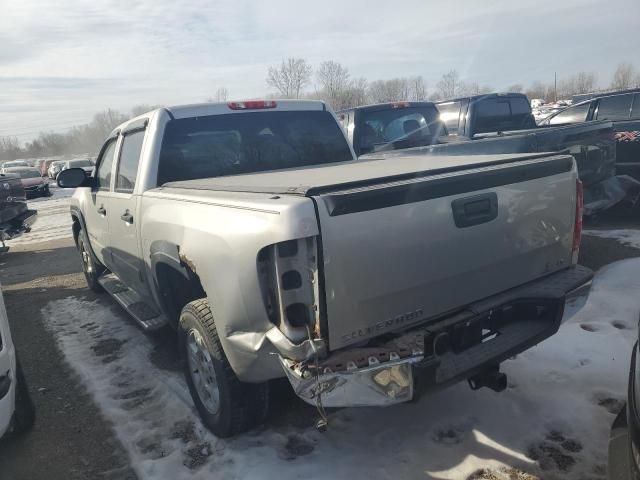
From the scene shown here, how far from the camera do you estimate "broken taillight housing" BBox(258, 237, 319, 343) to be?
7.31 ft

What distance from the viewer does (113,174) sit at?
15.6 ft

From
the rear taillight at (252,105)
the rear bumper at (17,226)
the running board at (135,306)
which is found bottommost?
the rear bumper at (17,226)

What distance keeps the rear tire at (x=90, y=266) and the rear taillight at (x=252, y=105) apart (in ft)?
9.93

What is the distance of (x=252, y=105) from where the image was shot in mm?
4457

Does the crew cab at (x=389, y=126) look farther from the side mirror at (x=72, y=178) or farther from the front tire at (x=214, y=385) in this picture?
the front tire at (x=214, y=385)

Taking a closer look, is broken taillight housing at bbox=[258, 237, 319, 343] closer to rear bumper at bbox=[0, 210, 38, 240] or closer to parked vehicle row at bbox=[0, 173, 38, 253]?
parked vehicle row at bbox=[0, 173, 38, 253]

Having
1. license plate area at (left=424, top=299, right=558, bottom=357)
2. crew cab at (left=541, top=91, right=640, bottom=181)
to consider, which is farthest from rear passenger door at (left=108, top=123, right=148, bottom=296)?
crew cab at (left=541, top=91, right=640, bottom=181)

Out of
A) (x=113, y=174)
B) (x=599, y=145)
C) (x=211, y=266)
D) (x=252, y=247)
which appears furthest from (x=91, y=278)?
(x=599, y=145)

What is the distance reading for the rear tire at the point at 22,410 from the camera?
3305 mm

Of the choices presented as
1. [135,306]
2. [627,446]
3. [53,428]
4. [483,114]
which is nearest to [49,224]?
[135,306]

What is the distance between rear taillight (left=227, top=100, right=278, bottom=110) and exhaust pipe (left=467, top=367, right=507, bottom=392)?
114 inches

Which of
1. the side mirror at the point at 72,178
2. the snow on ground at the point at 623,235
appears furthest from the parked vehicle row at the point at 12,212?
the snow on ground at the point at 623,235

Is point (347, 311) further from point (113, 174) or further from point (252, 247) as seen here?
point (113, 174)

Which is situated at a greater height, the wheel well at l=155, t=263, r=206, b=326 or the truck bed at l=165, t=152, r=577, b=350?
the truck bed at l=165, t=152, r=577, b=350
